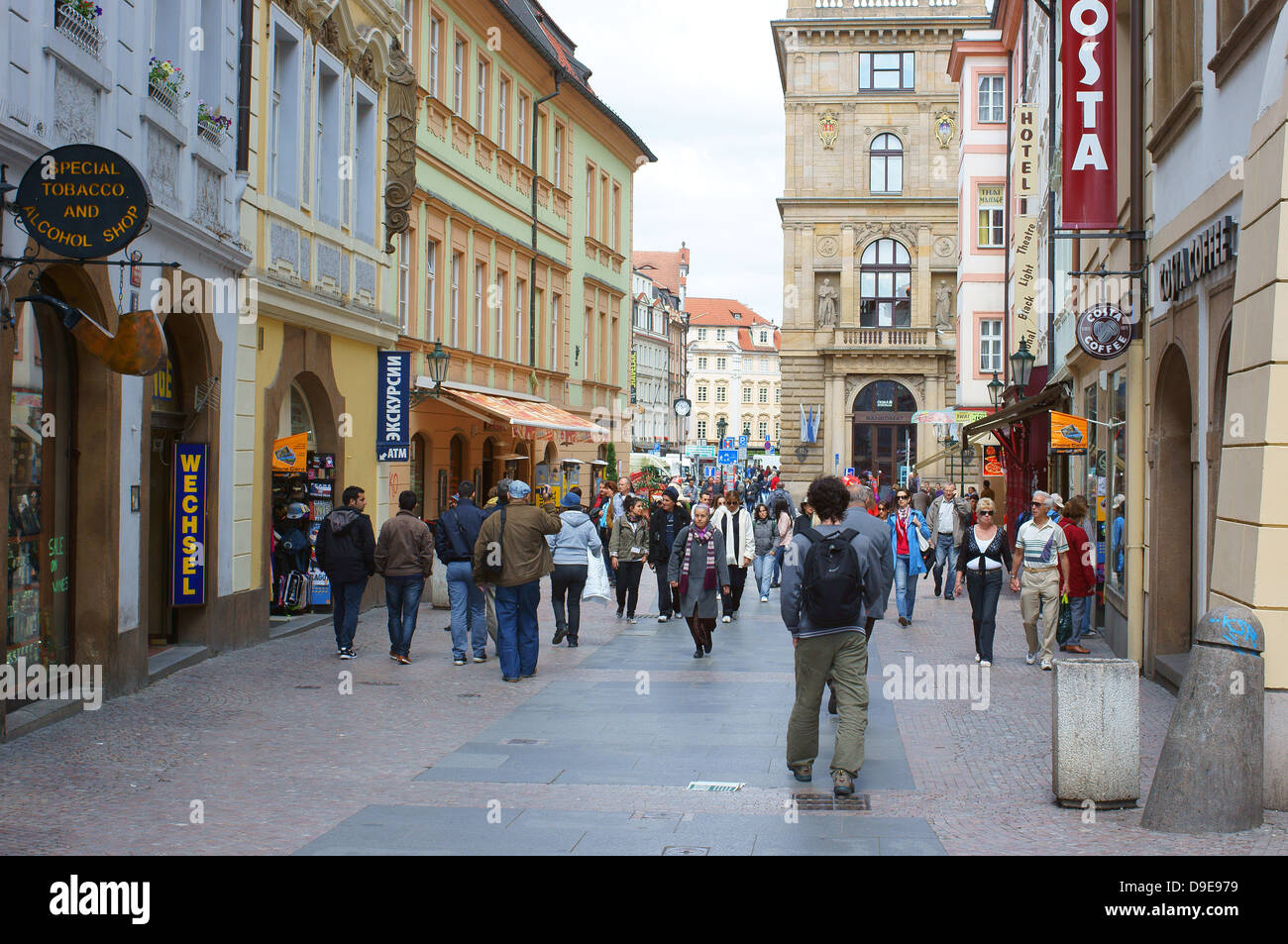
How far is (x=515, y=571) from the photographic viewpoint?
1344cm

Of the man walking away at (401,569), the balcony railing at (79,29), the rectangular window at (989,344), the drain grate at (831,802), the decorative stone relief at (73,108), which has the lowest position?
the drain grate at (831,802)

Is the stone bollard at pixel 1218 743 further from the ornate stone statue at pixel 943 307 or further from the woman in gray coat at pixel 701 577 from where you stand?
the ornate stone statue at pixel 943 307

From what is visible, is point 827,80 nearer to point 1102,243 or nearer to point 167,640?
point 1102,243

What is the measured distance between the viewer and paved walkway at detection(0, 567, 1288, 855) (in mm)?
7258

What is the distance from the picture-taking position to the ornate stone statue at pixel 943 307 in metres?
57.6

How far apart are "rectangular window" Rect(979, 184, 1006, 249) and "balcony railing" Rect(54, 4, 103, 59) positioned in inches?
1330

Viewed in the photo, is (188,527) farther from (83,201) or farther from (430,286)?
(430,286)

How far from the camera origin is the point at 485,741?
33.4 ft

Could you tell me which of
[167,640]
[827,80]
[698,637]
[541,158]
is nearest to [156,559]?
[167,640]

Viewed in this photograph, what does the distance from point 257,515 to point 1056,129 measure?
53.2ft

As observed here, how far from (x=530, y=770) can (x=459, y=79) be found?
2033 centimetres

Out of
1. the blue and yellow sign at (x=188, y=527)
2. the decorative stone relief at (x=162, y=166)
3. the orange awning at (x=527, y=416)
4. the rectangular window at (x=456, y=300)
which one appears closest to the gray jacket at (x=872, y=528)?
the decorative stone relief at (x=162, y=166)

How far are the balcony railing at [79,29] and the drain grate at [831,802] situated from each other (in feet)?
25.2

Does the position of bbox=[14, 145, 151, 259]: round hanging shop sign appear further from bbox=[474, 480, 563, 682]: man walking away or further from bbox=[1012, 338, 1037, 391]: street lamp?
bbox=[1012, 338, 1037, 391]: street lamp
